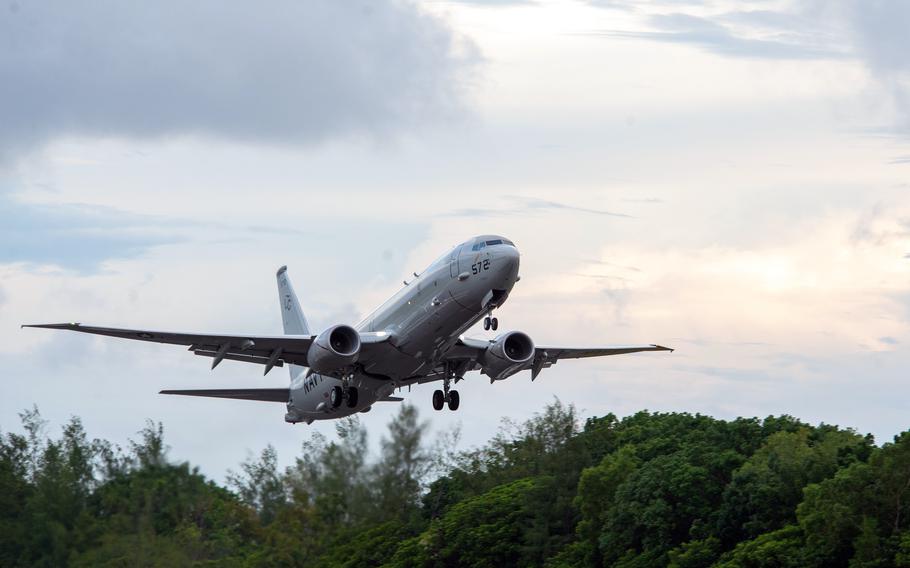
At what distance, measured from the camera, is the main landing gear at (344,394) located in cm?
4772

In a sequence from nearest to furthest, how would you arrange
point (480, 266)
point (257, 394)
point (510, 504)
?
point (480, 266) → point (257, 394) → point (510, 504)

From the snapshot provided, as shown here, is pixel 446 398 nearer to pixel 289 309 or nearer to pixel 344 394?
pixel 344 394

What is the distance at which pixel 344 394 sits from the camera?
48.2 metres

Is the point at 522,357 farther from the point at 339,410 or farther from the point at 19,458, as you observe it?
the point at 19,458

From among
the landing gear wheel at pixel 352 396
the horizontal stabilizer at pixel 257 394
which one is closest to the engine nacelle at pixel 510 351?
the landing gear wheel at pixel 352 396

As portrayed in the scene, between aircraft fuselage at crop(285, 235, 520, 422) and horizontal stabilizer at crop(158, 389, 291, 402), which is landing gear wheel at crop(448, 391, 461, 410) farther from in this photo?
horizontal stabilizer at crop(158, 389, 291, 402)

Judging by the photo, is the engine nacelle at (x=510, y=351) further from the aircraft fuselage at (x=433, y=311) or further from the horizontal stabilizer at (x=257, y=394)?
the horizontal stabilizer at (x=257, y=394)

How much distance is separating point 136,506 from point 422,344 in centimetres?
2127

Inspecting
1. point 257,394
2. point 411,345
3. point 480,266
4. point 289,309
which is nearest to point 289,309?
point 289,309

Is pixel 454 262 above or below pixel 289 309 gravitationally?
below

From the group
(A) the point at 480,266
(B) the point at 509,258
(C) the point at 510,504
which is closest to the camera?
(B) the point at 509,258

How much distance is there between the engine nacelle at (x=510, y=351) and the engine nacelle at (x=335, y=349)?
17.9 feet

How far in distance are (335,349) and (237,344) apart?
14.1ft

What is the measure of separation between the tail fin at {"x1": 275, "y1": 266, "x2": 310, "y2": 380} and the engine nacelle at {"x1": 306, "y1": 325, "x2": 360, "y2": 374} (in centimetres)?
1710
